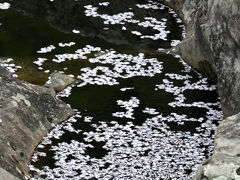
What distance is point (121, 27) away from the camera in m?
19.7

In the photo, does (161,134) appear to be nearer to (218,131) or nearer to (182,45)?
(218,131)

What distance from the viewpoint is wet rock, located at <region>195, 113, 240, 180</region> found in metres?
7.74

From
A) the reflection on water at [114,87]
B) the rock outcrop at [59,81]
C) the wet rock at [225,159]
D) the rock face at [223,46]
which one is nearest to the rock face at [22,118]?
the reflection on water at [114,87]

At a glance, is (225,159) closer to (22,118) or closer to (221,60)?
(221,60)

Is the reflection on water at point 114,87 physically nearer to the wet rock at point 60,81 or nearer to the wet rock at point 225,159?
the wet rock at point 60,81

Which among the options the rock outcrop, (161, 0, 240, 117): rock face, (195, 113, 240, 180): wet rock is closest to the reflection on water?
the rock outcrop

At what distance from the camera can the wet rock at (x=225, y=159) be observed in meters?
7.74

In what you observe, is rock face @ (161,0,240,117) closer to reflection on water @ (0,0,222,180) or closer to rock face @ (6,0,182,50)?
reflection on water @ (0,0,222,180)

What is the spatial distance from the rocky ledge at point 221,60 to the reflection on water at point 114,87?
1.69 ft

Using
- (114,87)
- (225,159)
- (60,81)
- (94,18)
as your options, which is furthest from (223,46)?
(94,18)

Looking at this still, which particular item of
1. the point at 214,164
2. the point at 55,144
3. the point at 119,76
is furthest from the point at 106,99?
the point at 214,164

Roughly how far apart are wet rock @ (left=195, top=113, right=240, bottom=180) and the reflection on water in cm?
301

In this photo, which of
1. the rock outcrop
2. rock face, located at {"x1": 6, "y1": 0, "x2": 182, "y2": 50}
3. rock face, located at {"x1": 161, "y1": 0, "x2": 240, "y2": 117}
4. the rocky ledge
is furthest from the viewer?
rock face, located at {"x1": 6, "y1": 0, "x2": 182, "y2": 50}

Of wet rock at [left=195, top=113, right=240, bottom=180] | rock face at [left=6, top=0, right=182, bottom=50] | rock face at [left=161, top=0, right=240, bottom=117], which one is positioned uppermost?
wet rock at [left=195, top=113, right=240, bottom=180]
